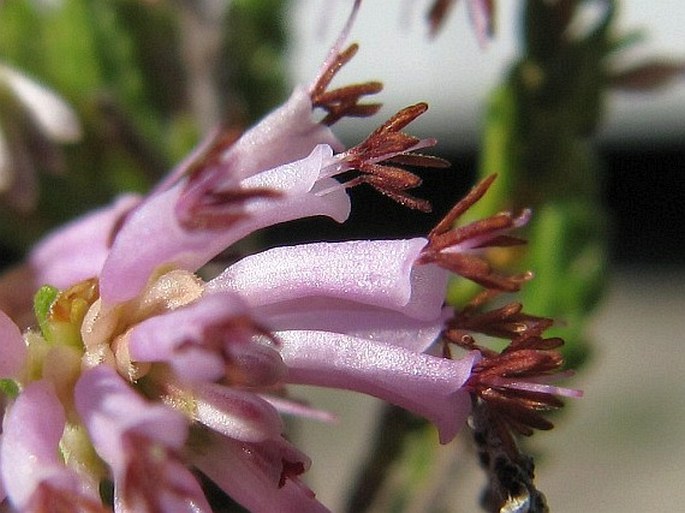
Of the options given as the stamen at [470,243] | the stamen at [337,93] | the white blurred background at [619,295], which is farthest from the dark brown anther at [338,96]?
the white blurred background at [619,295]

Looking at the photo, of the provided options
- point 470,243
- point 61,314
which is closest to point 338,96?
point 470,243

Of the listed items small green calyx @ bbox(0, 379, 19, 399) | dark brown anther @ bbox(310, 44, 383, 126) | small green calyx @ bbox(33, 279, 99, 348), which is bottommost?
small green calyx @ bbox(0, 379, 19, 399)

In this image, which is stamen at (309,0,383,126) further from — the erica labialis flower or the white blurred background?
the white blurred background

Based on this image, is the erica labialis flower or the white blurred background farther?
the white blurred background

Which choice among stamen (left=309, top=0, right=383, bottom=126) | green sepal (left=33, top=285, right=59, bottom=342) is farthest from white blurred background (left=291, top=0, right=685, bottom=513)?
green sepal (left=33, top=285, right=59, bottom=342)

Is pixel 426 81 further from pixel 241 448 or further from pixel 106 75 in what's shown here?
pixel 241 448

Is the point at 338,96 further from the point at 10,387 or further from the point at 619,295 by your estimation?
the point at 619,295

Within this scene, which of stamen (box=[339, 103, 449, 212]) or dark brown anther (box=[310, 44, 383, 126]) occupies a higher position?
dark brown anther (box=[310, 44, 383, 126])
